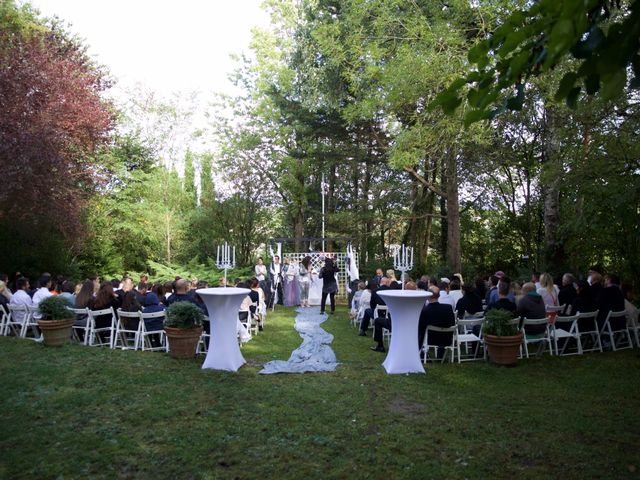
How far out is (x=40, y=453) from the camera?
11.9 feet

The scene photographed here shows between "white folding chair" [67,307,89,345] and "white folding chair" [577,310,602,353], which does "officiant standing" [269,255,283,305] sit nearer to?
"white folding chair" [67,307,89,345]

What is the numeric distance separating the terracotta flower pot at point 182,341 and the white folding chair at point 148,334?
54cm

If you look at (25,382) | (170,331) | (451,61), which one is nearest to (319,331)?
(170,331)

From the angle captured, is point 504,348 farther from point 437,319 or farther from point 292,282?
point 292,282

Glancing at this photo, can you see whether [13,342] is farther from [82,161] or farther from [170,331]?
[82,161]

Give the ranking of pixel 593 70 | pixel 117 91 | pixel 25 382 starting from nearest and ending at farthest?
1. pixel 593 70
2. pixel 25 382
3. pixel 117 91

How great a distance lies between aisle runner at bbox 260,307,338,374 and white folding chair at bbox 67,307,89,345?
310 cm

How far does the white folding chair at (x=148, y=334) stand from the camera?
717 cm

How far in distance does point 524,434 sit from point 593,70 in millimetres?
3343

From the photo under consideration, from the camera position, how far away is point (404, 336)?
20.3 feet

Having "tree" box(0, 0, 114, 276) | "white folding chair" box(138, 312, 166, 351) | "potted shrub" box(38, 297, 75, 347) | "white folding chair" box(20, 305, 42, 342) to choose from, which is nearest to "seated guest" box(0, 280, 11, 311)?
"white folding chair" box(20, 305, 42, 342)

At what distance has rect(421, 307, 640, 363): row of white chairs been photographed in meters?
6.71

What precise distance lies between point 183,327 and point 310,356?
1.89 m

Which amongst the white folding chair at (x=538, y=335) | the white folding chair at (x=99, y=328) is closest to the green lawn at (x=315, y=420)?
the white folding chair at (x=538, y=335)
